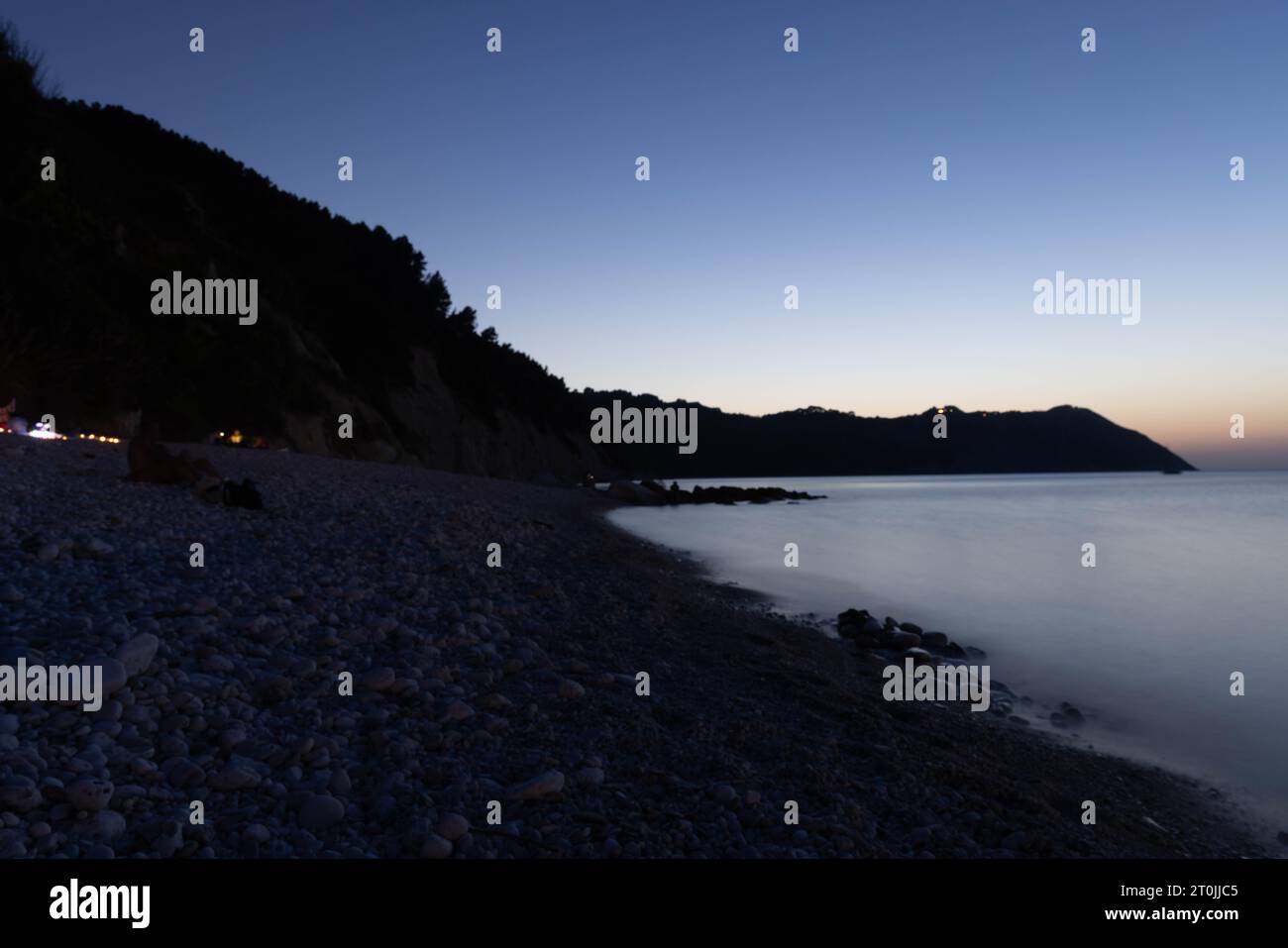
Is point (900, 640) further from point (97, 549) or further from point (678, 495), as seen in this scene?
point (678, 495)

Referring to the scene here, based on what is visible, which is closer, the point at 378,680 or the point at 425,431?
the point at 378,680

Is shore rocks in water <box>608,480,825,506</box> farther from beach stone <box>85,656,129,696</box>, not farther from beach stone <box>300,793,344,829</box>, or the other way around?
beach stone <box>300,793,344,829</box>

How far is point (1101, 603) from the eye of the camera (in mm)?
16922

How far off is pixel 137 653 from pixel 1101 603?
1841 centimetres

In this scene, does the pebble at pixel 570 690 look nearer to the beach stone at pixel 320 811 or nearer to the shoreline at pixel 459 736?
the shoreline at pixel 459 736

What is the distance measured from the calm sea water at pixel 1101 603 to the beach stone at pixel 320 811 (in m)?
7.18

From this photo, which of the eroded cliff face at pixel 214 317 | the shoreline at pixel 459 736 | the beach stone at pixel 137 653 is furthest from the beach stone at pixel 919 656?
the eroded cliff face at pixel 214 317

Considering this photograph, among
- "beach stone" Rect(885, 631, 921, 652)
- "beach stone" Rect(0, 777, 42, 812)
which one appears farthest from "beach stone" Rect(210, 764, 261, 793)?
"beach stone" Rect(885, 631, 921, 652)

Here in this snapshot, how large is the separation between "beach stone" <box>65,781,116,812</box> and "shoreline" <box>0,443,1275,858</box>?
0.02 meters

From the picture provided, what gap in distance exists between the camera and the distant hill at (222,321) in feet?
78.8

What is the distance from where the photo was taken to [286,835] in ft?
10.9

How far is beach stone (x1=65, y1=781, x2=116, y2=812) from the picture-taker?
10.4ft

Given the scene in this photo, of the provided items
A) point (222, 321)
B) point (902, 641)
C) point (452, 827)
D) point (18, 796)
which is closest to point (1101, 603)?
point (902, 641)
